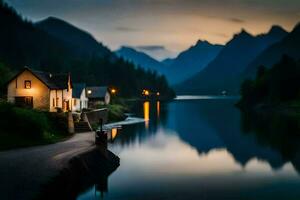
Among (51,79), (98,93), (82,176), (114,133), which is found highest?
(51,79)

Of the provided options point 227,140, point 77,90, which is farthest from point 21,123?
point 77,90

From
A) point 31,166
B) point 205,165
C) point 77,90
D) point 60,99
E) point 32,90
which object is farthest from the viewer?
point 77,90

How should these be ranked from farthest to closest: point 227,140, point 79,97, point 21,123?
point 79,97 → point 227,140 → point 21,123

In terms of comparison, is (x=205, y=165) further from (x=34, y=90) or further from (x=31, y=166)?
(x=34, y=90)

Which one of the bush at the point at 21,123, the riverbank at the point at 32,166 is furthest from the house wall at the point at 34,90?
the riverbank at the point at 32,166

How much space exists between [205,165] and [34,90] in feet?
122

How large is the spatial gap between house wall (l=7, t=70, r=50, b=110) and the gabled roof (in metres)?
0.67

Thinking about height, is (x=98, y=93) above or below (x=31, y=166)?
above

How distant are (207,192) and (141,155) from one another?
22243 mm

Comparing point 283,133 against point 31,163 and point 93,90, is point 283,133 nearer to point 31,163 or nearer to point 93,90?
point 31,163

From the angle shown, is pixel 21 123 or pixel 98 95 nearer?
pixel 21 123

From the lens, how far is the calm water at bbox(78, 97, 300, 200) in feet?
124

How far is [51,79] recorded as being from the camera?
78.4 meters

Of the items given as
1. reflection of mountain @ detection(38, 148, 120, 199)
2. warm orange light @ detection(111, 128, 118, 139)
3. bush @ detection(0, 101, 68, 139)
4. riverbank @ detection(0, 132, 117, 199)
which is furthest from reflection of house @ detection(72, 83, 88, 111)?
reflection of mountain @ detection(38, 148, 120, 199)
